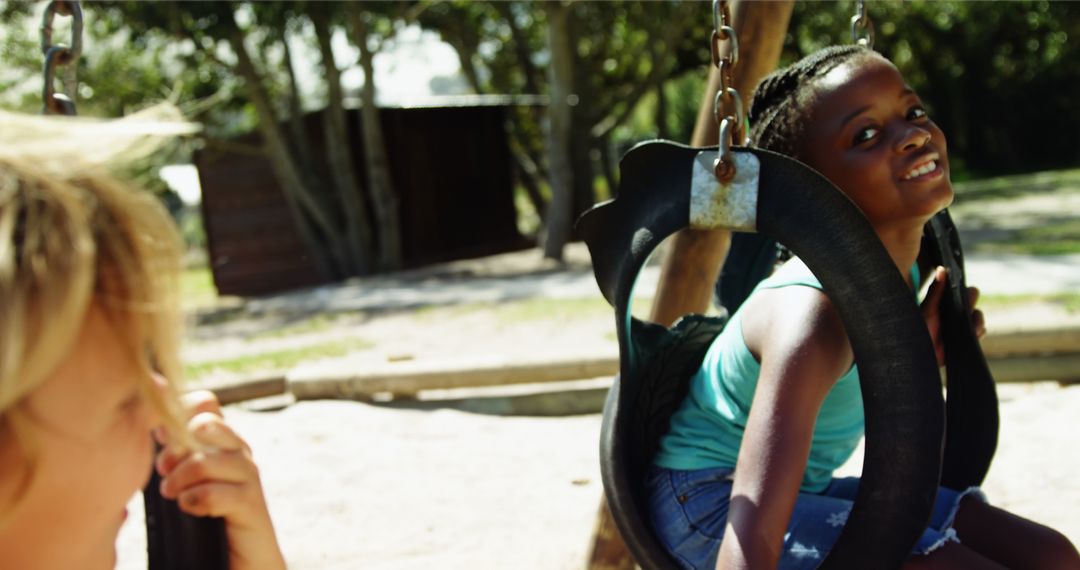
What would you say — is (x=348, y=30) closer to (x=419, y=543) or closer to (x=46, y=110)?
(x=419, y=543)

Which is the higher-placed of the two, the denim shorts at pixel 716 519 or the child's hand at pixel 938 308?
the child's hand at pixel 938 308

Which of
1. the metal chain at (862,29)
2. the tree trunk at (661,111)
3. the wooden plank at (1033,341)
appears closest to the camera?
the metal chain at (862,29)

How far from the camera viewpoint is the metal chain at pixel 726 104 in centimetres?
168

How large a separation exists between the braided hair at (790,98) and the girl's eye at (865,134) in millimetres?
90

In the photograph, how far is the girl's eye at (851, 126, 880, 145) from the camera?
5.70ft

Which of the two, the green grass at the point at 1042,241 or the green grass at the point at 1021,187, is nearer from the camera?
the green grass at the point at 1042,241

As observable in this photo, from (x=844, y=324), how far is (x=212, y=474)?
896 millimetres

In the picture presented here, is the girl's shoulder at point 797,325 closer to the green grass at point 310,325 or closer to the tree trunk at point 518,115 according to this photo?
the green grass at point 310,325

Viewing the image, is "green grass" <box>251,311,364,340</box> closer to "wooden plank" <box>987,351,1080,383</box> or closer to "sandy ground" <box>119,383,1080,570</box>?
"sandy ground" <box>119,383,1080,570</box>

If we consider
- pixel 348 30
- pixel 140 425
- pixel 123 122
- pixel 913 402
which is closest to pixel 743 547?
pixel 913 402

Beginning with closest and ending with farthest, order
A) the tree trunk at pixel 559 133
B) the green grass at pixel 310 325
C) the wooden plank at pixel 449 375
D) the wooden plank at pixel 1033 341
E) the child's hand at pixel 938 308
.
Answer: the child's hand at pixel 938 308
the wooden plank at pixel 1033 341
the wooden plank at pixel 449 375
the green grass at pixel 310 325
the tree trunk at pixel 559 133

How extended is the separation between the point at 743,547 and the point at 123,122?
959mm

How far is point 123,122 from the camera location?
0.95 meters

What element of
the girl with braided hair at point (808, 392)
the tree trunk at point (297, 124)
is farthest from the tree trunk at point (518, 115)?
the girl with braided hair at point (808, 392)
